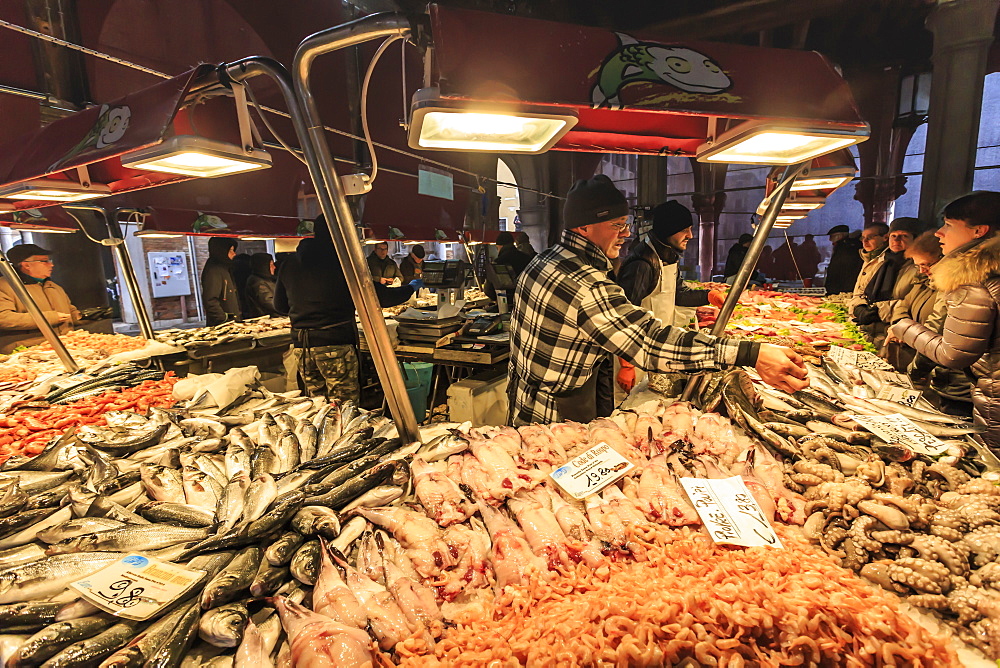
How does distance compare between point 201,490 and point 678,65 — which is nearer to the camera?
point 678,65

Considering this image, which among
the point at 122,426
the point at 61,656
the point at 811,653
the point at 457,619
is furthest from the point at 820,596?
the point at 122,426

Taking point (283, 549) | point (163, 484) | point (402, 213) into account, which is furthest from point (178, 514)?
point (402, 213)

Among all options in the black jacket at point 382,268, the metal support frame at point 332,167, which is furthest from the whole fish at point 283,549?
the black jacket at point 382,268

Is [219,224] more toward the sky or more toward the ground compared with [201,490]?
more toward the sky

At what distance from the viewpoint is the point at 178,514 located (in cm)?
172

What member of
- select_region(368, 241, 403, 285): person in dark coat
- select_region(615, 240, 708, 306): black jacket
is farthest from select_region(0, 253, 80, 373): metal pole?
select_region(368, 241, 403, 285): person in dark coat

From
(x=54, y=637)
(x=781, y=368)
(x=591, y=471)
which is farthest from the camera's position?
(x=781, y=368)

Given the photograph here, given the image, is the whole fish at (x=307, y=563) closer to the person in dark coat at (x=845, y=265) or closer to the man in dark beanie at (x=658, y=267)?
Answer: the man in dark beanie at (x=658, y=267)

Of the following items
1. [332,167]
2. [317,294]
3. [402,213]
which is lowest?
[317,294]

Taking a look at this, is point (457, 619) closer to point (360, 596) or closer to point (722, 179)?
point (360, 596)

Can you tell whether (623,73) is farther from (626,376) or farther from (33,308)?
(33,308)

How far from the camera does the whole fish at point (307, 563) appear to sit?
137 cm

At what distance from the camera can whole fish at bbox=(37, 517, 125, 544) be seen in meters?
1.60

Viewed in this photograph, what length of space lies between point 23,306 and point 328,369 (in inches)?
154
